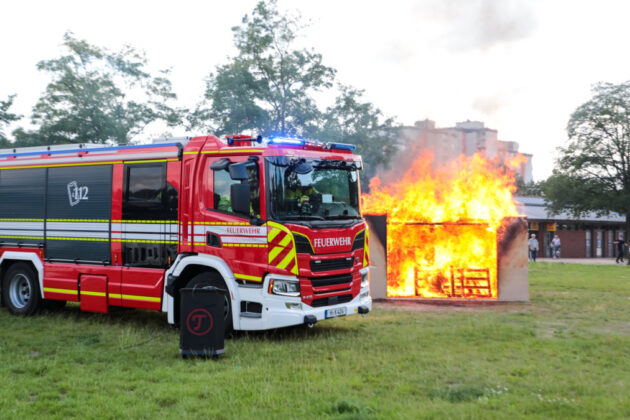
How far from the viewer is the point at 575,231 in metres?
53.6

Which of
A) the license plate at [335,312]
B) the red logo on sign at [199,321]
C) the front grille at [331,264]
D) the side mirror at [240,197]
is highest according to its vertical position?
the side mirror at [240,197]

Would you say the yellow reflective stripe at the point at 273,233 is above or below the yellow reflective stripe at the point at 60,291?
above

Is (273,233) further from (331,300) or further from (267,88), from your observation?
(267,88)

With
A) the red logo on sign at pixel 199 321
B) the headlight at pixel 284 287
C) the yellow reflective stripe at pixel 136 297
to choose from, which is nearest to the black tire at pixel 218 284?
the yellow reflective stripe at pixel 136 297

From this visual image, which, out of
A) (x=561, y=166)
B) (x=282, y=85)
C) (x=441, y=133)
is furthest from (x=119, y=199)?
(x=561, y=166)

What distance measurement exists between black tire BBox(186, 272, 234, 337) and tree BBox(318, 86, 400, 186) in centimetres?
2740

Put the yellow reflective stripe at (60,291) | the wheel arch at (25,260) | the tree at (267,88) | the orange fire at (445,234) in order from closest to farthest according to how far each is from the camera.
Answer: the yellow reflective stripe at (60,291) → the wheel arch at (25,260) → the orange fire at (445,234) → the tree at (267,88)

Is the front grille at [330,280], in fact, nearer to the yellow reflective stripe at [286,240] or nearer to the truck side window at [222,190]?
the yellow reflective stripe at [286,240]

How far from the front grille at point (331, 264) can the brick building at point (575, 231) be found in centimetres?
4286

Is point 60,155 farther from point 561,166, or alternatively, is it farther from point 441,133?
point 561,166

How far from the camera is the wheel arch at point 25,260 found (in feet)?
38.1

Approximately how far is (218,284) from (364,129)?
2930cm

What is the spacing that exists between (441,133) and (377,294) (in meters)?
10.7

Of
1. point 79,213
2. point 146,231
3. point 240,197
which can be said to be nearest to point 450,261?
point 240,197
